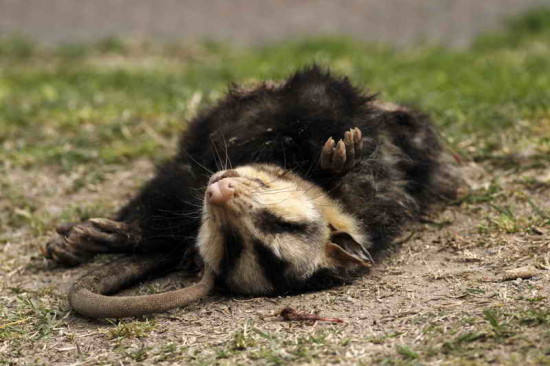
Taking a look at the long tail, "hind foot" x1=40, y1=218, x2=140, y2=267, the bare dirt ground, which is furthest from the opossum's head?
"hind foot" x1=40, y1=218, x2=140, y2=267

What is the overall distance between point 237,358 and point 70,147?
12.5 ft

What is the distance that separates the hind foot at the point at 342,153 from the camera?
4227mm

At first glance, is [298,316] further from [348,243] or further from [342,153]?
[342,153]

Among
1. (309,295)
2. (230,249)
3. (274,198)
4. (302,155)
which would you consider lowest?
(309,295)

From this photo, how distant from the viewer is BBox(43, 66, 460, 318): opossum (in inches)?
154

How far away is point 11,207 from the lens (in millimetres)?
5652

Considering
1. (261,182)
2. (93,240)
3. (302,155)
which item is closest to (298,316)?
(261,182)

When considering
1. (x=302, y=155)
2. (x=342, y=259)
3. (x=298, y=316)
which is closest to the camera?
(x=298, y=316)

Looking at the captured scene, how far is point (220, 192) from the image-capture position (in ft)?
12.3

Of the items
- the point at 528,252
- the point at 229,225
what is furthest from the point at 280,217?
the point at 528,252

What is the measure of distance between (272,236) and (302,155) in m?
0.74

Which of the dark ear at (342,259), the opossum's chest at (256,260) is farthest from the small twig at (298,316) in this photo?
the dark ear at (342,259)

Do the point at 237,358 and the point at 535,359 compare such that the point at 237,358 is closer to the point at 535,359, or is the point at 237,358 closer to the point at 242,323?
the point at 242,323

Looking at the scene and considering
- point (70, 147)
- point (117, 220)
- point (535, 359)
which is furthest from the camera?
point (70, 147)
